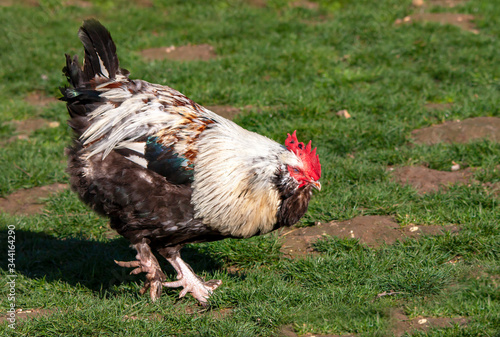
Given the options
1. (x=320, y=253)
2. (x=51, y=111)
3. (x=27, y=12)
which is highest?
(x=27, y=12)

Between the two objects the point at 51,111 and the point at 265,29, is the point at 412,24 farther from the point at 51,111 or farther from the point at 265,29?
the point at 51,111

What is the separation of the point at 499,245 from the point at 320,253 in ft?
4.91

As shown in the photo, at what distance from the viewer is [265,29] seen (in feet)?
32.6

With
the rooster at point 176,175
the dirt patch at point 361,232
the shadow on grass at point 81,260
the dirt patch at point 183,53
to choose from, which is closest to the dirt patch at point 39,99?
the dirt patch at point 183,53

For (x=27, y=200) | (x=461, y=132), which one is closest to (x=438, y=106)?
(x=461, y=132)

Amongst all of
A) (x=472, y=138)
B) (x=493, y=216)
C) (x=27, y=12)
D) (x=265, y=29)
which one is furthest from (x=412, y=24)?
(x=27, y=12)

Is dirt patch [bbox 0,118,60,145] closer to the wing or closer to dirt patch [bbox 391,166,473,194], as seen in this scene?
the wing

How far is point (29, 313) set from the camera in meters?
4.66

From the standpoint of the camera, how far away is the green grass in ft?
14.5

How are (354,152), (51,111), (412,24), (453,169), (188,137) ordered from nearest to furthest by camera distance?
(188,137) → (453,169) → (354,152) → (51,111) → (412,24)

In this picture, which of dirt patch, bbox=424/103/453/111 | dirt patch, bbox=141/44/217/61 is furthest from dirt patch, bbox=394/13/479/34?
dirt patch, bbox=141/44/217/61

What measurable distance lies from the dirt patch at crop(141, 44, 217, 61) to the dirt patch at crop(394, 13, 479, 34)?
324cm

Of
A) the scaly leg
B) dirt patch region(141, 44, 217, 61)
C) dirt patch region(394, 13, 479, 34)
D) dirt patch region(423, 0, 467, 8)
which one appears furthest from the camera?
dirt patch region(423, 0, 467, 8)

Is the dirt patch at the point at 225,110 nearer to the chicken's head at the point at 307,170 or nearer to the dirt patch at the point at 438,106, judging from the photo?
the dirt patch at the point at 438,106
